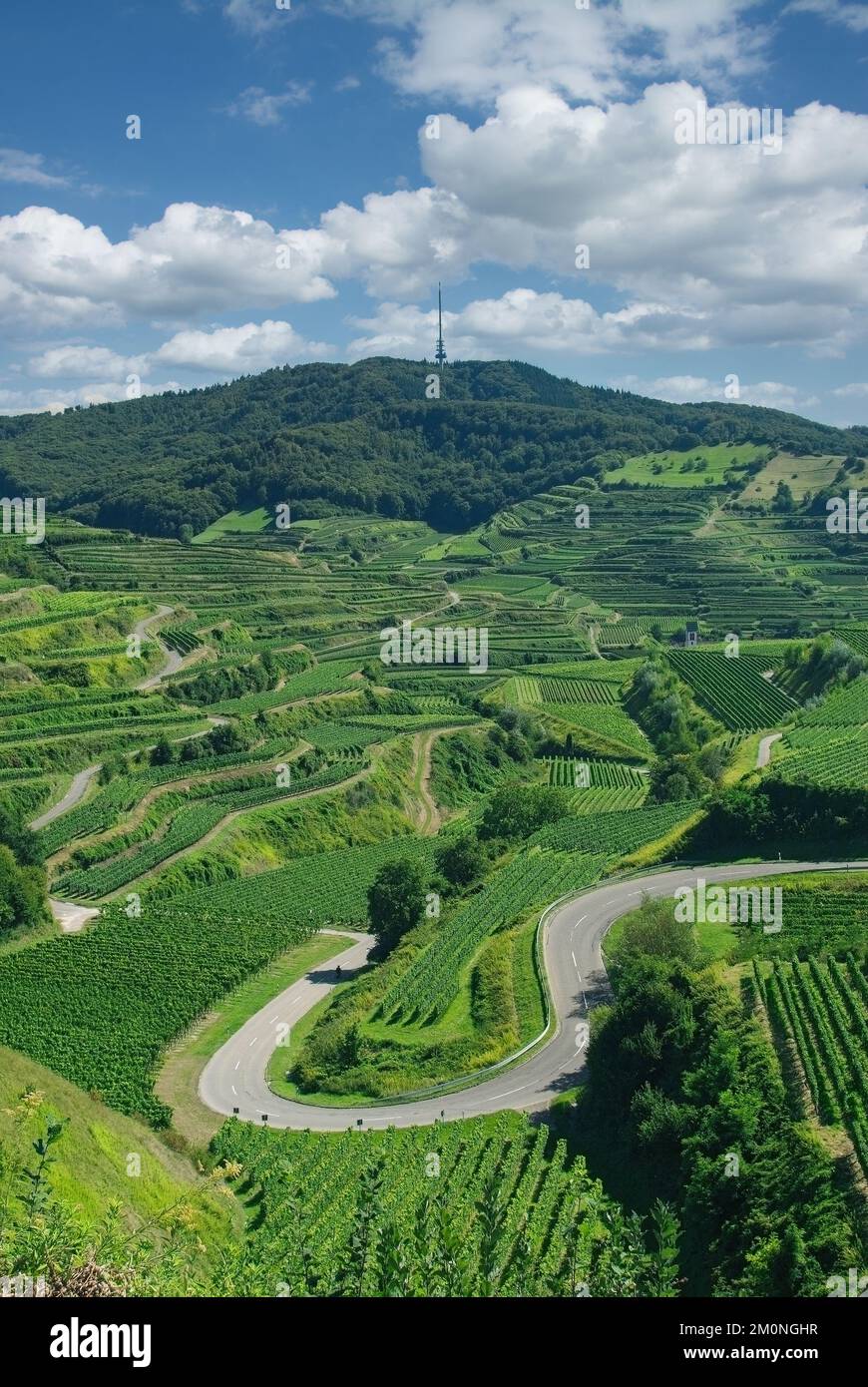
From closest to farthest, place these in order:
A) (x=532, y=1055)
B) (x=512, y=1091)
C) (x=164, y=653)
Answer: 1. (x=512, y=1091)
2. (x=532, y=1055)
3. (x=164, y=653)

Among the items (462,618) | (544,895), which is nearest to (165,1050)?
(544,895)

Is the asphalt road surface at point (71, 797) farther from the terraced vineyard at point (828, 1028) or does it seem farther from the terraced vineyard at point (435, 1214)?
the terraced vineyard at point (828, 1028)

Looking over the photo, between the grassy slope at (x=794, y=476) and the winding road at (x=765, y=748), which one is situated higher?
the grassy slope at (x=794, y=476)

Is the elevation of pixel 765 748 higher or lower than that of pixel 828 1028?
higher

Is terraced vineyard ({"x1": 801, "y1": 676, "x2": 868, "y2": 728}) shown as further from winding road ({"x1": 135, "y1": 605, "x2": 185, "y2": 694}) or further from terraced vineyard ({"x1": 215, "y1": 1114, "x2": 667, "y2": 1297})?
winding road ({"x1": 135, "y1": 605, "x2": 185, "y2": 694})

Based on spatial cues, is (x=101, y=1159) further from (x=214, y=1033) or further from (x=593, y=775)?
(x=593, y=775)

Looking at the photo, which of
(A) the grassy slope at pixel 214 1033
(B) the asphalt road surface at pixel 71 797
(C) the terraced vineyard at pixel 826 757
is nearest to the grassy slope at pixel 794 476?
(C) the terraced vineyard at pixel 826 757

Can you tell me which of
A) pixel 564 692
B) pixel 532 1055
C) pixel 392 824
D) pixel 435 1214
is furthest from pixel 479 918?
pixel 564 692
